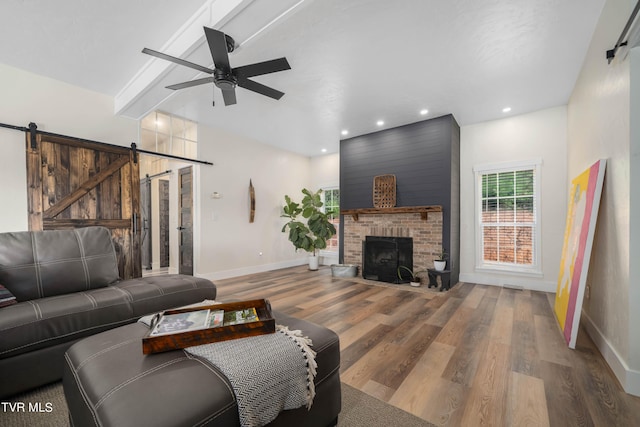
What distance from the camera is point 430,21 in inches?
91.4

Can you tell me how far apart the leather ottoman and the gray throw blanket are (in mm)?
38

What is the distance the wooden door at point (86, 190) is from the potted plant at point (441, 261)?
4.54m

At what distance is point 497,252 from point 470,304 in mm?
1553

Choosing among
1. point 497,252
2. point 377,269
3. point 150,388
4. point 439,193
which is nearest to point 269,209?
point 377,269

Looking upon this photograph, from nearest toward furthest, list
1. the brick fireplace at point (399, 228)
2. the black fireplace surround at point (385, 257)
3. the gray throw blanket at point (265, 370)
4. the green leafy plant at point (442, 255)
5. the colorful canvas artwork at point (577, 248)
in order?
the gray throw blanket at point (265, 370), the colorful canvas artwork at point (577, 248), the green leafy plant at point (442, 255), the brick fireplace at point (399, 228), the black fireplace surround at point (385, 257)

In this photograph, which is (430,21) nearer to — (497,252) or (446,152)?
(446,152)

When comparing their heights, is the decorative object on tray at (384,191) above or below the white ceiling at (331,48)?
below

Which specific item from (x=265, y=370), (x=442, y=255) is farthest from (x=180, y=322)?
(x=442, y=255)

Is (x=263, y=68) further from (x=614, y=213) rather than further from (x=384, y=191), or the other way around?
(x=384, y=191)

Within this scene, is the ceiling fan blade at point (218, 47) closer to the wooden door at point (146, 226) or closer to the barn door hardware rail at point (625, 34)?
the barn door hardware rail at point (625, 34)

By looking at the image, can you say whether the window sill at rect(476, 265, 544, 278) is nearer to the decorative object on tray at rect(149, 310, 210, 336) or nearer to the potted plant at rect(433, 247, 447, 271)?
the potted plant at rect(433, 247, 447, 271)

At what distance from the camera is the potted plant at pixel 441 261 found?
420 cm

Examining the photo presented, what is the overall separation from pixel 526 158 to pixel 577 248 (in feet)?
7.16

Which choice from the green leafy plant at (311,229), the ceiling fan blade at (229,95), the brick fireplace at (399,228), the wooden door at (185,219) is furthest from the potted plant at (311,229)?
the ceiling fan blade at (229,95)
